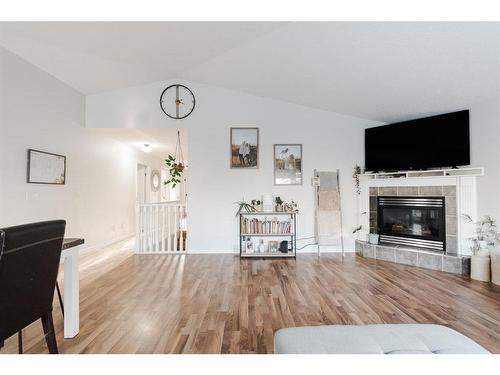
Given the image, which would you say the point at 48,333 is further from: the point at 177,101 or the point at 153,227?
the point at 177,101

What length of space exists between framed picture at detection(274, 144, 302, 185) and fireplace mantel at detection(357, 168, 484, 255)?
1.17 meters

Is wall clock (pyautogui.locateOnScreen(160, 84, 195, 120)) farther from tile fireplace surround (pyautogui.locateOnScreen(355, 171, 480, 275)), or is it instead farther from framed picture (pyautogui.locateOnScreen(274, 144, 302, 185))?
tile fireplace surround (pyautogui.locateOnScreen(355, 171, 480, 275))

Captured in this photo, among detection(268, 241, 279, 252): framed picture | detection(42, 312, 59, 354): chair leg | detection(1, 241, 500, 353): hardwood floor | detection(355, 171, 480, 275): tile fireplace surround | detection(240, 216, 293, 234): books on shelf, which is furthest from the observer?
detection(268, 241, 279, 252): framed picture

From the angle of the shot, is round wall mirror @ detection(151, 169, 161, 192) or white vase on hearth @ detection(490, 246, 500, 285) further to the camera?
round wall mirror @ detection(151, 169, 161, 192)

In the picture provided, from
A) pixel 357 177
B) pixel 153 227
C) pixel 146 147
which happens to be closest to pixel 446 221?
pixel 357 177

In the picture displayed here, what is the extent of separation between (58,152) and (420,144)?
5.48m

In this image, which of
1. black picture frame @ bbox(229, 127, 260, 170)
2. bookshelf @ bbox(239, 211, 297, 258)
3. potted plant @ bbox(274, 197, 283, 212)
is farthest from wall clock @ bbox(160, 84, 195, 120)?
potted plant @ bbox(274, 197, 283, 212)

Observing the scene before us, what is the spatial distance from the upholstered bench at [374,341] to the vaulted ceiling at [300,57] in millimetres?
2643

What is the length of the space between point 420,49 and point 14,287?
3838mm

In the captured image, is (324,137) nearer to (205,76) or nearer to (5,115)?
(205,76)

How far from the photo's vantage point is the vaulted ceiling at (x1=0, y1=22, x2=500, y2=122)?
278 cm

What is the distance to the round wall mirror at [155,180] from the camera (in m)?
8.25

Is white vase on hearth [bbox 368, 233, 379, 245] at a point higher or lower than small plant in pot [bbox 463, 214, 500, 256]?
lower

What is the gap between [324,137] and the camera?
194 inches
